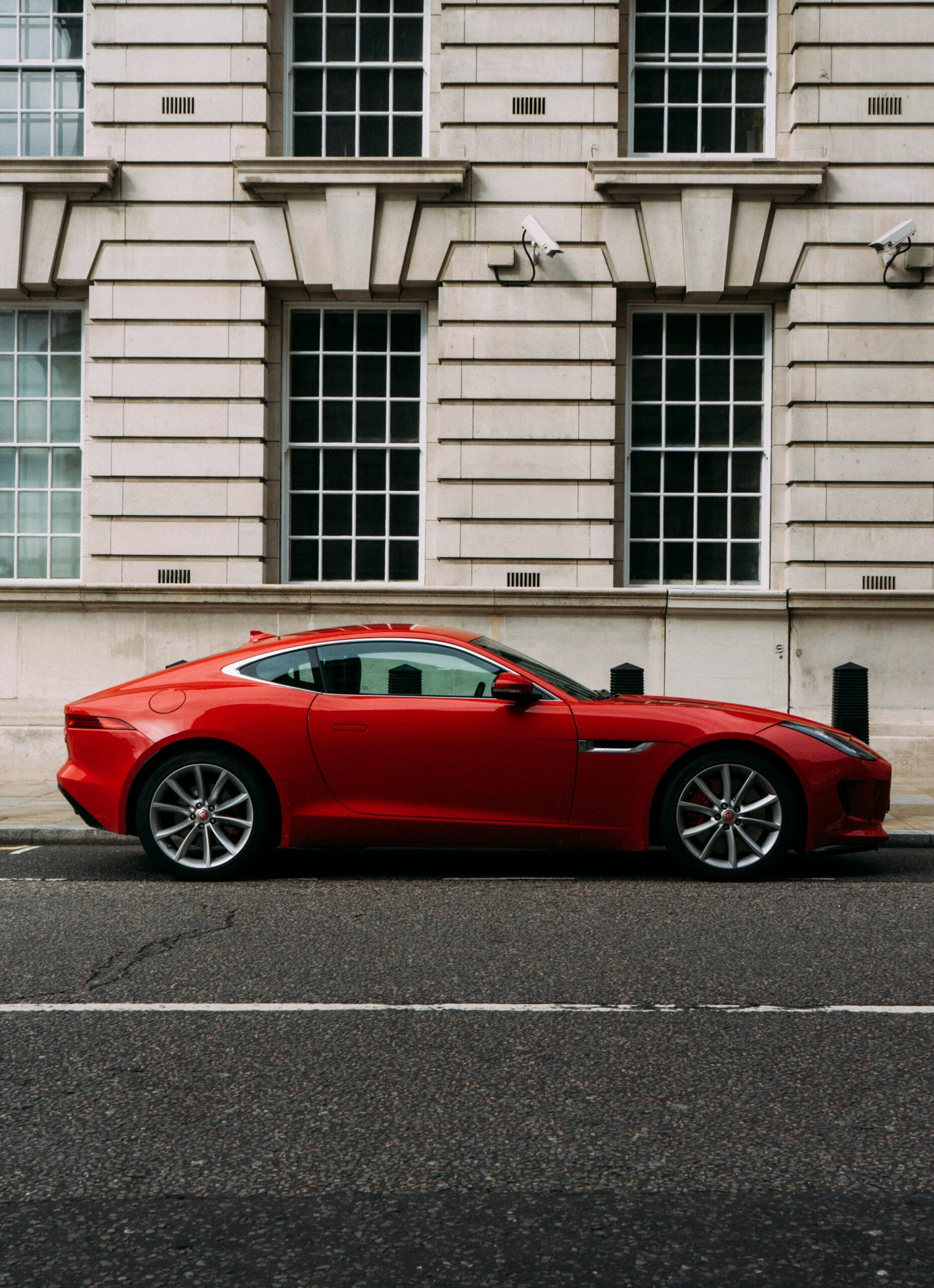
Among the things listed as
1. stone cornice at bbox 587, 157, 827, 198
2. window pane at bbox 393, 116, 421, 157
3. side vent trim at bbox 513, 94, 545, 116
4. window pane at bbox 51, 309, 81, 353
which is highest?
side vent trim at bbox 513, 94, 545, 116

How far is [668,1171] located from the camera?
3.43 metres

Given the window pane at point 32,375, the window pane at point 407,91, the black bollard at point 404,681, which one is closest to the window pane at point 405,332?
the window pane at point 407,91

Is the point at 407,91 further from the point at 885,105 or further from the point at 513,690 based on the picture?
the point at 513,690


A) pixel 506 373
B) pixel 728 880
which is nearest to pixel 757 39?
pixel 506 373

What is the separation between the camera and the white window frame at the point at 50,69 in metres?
14.2

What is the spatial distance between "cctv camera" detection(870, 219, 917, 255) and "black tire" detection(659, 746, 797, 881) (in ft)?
25.6

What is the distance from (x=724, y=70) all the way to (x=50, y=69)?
23.9 ft

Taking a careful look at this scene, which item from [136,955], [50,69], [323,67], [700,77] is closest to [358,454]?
[323,67]

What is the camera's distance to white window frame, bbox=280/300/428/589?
14102 mm

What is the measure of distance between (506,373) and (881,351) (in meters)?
3.89

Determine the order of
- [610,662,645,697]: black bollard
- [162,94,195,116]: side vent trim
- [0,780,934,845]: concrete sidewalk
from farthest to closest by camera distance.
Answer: [162,94,195,116]: side vent trim, [610,662,645,697]: black bollard, [0,780,934,845]: concrete sidewalk

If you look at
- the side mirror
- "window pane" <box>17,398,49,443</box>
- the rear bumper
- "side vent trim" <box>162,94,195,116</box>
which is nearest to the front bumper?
the side mirror

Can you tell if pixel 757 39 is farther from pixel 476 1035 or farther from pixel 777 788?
pixel 476 1035

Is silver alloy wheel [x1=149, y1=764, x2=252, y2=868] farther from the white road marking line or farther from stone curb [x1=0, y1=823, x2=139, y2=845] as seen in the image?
the white road marking line
